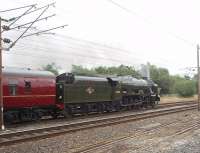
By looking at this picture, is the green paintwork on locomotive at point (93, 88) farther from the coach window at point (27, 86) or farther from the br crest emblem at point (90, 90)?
the coach window at point (27, 86)

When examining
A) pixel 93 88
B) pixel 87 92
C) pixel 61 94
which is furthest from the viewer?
pixel 93 88

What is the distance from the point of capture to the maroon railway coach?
1989 centimetres

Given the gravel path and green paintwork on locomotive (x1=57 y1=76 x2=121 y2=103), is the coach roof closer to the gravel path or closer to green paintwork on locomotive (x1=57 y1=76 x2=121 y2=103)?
green paintwork on locomotive (x1=57 y1=76 x2=121 y2=103)

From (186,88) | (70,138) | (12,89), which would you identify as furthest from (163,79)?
(70,138)

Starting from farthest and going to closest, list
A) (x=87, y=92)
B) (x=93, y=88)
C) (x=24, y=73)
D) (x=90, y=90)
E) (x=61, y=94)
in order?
(x=93, y=88) < (x=90, y=90) < (x=87, y=92) < (x=61, y=94) < (x=24, y=73)

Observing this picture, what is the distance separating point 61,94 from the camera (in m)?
24.3

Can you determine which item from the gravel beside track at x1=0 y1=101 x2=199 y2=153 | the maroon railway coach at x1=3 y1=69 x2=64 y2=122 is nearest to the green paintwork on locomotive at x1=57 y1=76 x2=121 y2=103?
the maroon railway coach at x1=3 y1=69 x2=64 y2=122

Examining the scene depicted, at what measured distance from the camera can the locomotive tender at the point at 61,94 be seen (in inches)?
797

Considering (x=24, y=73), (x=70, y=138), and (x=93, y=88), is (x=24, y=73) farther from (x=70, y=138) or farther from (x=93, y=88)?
(x=93, y=88)

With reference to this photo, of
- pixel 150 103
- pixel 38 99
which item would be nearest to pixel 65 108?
pixel 38 99

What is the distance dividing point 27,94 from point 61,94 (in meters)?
3.62

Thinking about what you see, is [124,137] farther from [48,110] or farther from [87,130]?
[48,110]

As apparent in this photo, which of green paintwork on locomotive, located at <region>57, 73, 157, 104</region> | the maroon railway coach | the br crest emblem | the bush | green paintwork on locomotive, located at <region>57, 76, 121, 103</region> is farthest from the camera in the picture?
the bush

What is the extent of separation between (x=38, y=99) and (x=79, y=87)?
4.49 metres
